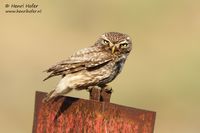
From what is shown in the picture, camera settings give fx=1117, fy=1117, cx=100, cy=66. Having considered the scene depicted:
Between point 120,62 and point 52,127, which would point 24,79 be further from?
point 52,127

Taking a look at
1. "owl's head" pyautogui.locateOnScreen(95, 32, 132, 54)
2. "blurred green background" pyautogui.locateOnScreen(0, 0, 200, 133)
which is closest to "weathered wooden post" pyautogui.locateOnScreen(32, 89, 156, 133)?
"owl's head" pyautogui.locateOnScreen(95, 32, 132, 54)

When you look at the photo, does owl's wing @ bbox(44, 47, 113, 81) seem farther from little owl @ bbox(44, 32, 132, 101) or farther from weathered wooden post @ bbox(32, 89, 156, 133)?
weathered wooden post @ bbox(32, 89, 156, 133)

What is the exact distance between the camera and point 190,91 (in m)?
15.8

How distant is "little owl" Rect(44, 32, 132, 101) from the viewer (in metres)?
8.93

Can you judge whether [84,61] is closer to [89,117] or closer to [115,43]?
[115,43]

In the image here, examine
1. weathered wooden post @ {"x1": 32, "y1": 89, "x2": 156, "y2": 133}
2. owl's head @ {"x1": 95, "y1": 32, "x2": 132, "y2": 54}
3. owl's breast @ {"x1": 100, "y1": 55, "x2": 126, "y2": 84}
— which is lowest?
weathered wooden post @ {"x1": 32, "y1": 89, "x2": 156, "y2": 133}

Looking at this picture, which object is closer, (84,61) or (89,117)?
(89,117)

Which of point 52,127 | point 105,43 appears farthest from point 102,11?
point 52,127

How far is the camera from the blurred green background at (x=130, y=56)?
48.3ft

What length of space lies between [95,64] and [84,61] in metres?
0.19

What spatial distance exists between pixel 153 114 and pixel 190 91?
886cm

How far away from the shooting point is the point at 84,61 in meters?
9.13

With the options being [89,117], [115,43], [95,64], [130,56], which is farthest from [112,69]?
[130,56]

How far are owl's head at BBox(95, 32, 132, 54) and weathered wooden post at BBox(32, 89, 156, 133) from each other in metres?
1.89
